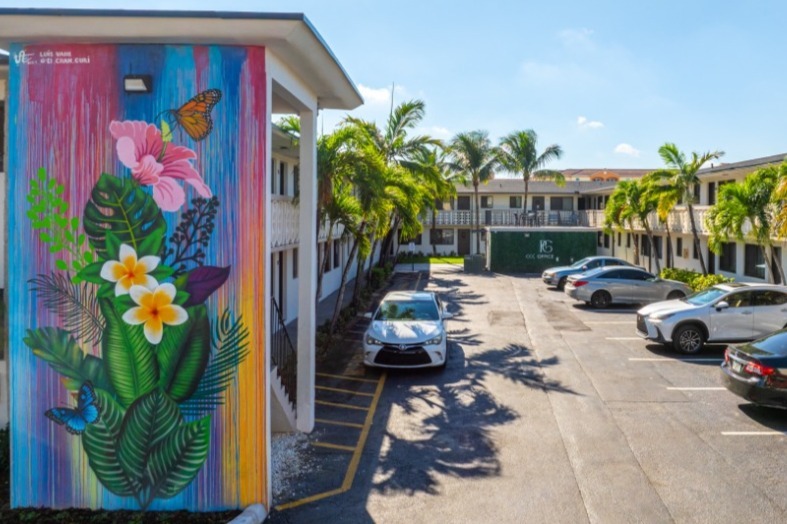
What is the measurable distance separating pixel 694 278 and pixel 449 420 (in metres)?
18.9

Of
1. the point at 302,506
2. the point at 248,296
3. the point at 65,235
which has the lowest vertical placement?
the point at 302,506

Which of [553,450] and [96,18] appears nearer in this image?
[96,18]

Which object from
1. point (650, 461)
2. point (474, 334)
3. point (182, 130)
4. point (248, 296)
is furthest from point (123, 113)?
point (474, 334)

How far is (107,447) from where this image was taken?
24.5ft

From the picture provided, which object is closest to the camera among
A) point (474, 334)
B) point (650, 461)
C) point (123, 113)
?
point (123, 113)

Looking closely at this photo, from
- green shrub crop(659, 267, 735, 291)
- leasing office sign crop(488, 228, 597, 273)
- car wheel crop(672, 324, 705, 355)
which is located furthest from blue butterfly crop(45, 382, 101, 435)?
leasing office sign crop(488, 228, 597, 273)

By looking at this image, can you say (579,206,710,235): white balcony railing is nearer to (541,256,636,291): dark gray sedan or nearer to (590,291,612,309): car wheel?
(541,256,636,291): dark gray sedan

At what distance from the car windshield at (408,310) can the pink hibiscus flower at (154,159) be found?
27.9ft

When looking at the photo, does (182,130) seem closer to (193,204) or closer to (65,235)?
(193,204)

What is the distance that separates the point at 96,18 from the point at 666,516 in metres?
8.41

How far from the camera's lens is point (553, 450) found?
31.4ft

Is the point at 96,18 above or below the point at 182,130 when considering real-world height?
above

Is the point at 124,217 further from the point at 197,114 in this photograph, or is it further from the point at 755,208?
the point at 755,208

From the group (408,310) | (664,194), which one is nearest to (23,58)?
(408,310)
